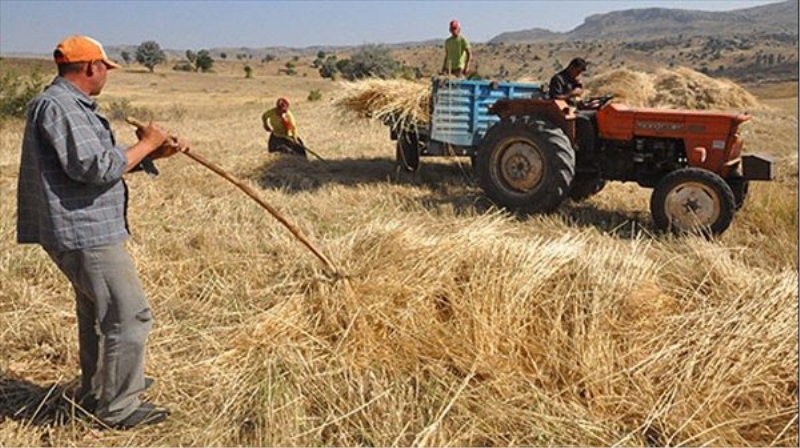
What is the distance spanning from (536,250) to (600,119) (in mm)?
2925

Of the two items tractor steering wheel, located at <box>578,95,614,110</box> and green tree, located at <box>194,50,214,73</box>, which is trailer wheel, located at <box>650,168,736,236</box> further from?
green tree, located at <box>194,50,214,73</box>

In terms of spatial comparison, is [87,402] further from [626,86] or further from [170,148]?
[626,86]

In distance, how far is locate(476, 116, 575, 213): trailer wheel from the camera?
21.9ft

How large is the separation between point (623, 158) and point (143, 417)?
206 inches

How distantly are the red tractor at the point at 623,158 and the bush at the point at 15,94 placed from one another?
13868 millimetres

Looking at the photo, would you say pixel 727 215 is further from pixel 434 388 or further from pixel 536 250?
pixel 434 388

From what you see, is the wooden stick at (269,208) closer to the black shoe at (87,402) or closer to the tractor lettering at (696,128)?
the black shoe at (87,402)

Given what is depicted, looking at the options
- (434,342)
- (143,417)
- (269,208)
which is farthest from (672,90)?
(143,417)

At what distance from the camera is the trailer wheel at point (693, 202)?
5.95 m

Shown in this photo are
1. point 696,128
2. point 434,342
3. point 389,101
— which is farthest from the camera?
point 389,101

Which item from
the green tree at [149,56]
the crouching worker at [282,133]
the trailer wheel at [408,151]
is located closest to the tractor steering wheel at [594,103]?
the trailer wheel at [408,151]

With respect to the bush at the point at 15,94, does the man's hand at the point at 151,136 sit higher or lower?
higher

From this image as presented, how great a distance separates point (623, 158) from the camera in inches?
269

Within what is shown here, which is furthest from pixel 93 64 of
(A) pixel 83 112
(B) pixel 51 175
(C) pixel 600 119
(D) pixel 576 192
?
(D) pixel 576 192
